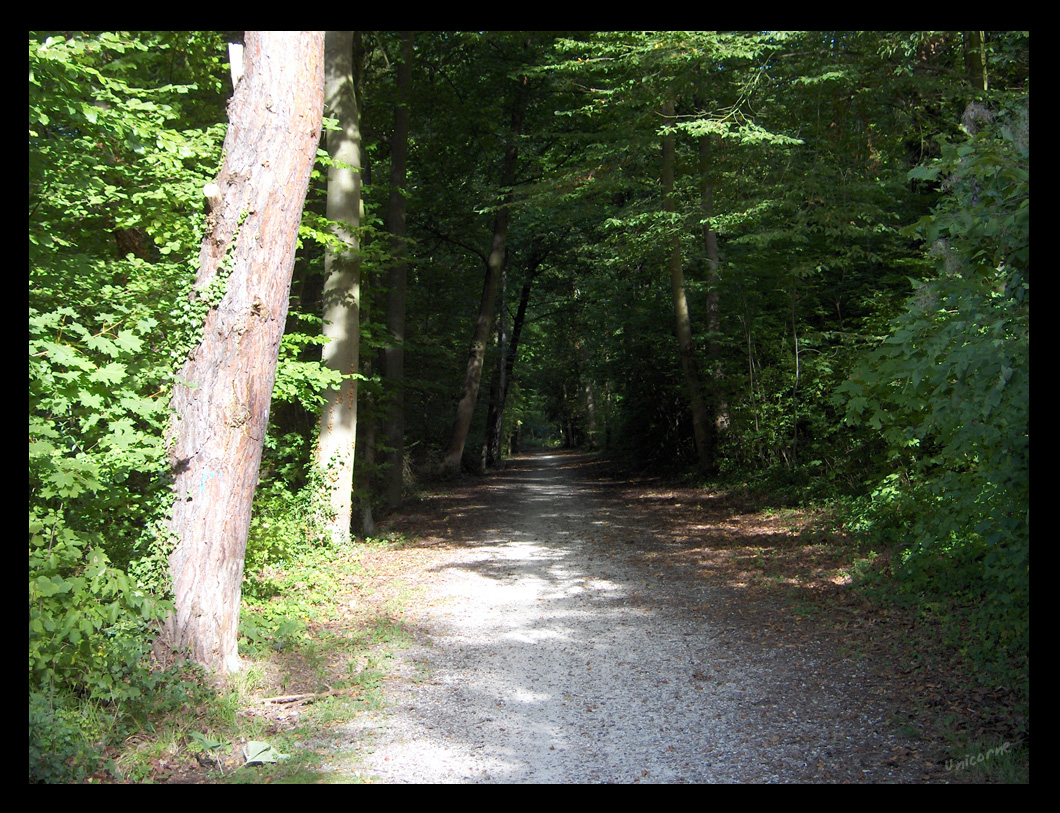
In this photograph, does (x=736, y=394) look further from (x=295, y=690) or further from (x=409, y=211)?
(x=295, y=690)

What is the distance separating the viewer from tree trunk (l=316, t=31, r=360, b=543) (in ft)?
34.2

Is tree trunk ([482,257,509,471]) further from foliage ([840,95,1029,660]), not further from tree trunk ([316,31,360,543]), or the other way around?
foliage ([840,95,1029,660])

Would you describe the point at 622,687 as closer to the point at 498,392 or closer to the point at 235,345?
the point at 235,345

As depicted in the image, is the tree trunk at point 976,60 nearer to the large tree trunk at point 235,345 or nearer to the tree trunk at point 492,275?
the large tree trunk at point 235,345

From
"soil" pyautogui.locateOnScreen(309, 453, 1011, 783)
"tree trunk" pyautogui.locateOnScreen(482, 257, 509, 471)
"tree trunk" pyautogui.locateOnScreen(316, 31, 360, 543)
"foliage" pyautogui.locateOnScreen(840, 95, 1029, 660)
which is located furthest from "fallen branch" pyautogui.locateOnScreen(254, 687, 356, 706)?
"tree trunk" pyautogui.locateOnScreen(482, 257, 509, 471)

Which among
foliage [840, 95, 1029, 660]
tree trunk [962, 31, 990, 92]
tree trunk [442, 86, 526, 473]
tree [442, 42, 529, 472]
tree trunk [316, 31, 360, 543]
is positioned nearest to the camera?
foliage [840, 95, 1029, 660]

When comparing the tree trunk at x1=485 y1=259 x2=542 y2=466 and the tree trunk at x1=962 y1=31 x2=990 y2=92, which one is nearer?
the tree trunk at x1=962 y1=31 x2=990 y2=92

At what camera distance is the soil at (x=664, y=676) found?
4.29m

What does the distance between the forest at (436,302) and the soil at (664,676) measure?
2.13 ft

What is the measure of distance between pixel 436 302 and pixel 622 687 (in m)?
18.0

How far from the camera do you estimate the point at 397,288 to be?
15219 millimetres

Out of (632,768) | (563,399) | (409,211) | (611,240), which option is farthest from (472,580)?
(563,399)

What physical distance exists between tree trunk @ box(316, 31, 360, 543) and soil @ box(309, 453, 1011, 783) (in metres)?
1.48

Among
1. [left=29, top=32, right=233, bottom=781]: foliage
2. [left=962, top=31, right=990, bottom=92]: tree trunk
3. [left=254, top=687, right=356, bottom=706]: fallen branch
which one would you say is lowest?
[left=254, top=687, right=356, bottom=706]: fallen branch
